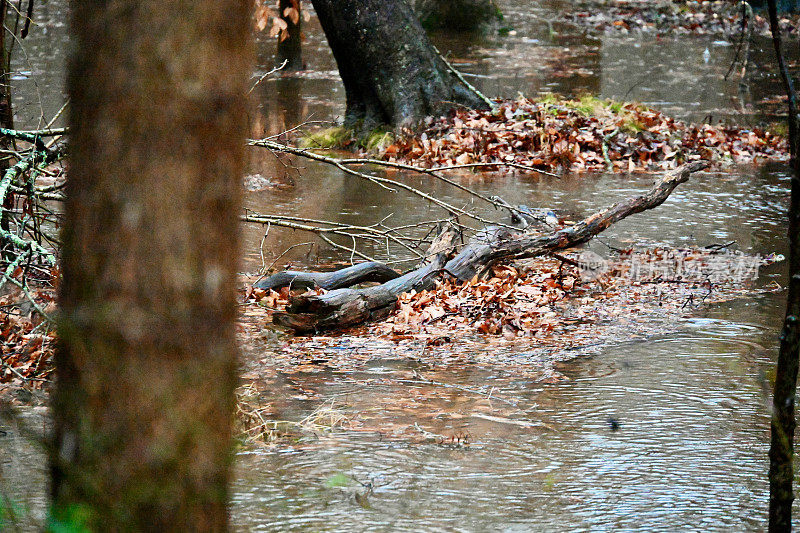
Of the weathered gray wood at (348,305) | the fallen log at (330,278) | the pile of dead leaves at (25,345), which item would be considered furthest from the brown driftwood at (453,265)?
the pile of dead leaves at (25,345)

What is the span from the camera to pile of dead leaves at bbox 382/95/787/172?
34.8 feet

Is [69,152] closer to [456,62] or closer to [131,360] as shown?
[131,360]

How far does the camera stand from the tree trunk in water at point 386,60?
1107 cm

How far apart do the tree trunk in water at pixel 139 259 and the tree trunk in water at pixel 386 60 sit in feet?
31.1

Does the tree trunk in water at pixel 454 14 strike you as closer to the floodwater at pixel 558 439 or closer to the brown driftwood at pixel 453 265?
the floodwater at pixel 558 439

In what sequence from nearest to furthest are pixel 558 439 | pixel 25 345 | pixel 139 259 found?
1. pixel 139 259
2. pixel 558 439
3. pixel 25 345

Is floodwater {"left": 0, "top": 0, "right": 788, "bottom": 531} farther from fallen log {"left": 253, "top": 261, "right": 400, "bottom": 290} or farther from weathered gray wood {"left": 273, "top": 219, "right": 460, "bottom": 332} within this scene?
fallen log {"left": 253, "top": 261, "right": 400, "bottom": 290}

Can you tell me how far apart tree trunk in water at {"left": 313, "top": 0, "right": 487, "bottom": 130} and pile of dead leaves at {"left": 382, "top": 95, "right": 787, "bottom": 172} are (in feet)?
1.24

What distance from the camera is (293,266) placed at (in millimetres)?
7242

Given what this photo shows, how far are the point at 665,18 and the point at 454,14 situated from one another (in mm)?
6639

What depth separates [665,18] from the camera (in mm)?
25109

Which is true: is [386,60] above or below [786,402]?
above

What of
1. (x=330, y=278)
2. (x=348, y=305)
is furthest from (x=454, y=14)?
(x=348, y=305)

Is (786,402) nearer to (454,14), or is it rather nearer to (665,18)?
(454,14)
